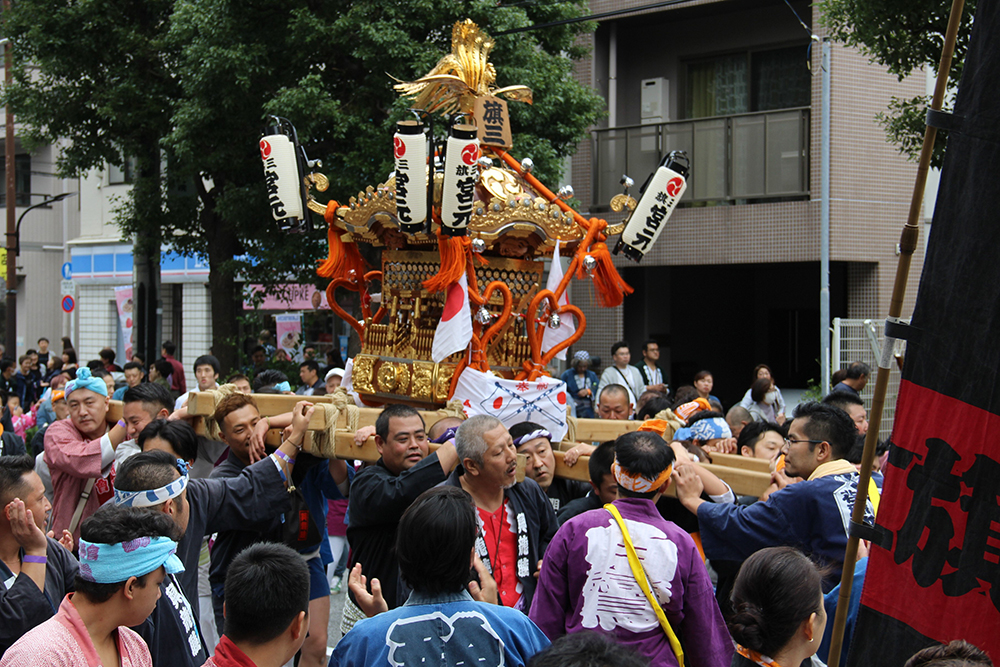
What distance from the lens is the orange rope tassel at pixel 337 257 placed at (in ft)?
23.8

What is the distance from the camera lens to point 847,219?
42.1 feet

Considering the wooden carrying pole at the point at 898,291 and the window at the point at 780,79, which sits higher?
the window at the point at 780,79

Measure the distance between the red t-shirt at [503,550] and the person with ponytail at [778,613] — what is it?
1.39 metres

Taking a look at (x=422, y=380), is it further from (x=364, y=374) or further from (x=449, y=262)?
(x=449, y=262)

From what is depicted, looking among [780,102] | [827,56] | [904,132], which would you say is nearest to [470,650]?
[904,132]

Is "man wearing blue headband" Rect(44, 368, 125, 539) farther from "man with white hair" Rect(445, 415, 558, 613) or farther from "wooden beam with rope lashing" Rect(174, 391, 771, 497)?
"man with white hair" Rect(445, 415, 558, 613)

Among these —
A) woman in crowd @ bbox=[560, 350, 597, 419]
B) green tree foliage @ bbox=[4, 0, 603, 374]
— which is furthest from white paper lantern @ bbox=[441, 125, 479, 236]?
green tree foliage @ bbox=[4, 0, 603, 374]

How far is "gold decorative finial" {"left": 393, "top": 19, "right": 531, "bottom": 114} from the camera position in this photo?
694cm

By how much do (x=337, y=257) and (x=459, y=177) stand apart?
1.78m

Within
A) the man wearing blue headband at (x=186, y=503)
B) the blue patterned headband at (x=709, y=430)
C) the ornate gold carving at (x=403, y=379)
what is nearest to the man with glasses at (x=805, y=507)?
the blue patterned headband at (x=709, y=430)

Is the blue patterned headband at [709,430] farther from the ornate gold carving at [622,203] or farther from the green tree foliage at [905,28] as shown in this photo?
the green tree foliage at [905,28]

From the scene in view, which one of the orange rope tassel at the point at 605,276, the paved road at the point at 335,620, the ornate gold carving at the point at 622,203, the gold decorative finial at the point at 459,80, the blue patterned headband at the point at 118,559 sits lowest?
the paved road at the point at 335,620

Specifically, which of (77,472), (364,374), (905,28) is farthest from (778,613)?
(905,28)

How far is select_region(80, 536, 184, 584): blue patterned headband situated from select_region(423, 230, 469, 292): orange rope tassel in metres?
3.95
